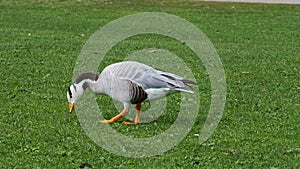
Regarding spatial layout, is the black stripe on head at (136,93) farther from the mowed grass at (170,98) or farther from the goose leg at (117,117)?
the mowed grass at (170,98)

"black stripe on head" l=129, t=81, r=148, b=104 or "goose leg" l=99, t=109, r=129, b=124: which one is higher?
"black stripe on head" l=129, t=81, r=148, b=104

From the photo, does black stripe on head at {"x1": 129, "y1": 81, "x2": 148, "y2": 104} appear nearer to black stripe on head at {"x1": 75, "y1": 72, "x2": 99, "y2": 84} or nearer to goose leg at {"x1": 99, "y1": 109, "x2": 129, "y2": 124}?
goose leg at {"x1": 99, "y1": 109, "x2": 129, "y2": 124}

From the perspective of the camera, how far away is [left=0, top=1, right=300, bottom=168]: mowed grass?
591 centimetres

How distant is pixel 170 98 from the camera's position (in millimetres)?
8008

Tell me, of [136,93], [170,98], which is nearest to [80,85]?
[136,93]

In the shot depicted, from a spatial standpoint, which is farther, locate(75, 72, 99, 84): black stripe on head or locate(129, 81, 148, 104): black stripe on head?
locate(75, 72, 99, 84): black stripe on head

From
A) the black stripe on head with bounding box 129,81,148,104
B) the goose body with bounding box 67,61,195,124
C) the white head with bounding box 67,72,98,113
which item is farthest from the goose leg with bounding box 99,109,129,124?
the white head with bounding box 67,72,98,113

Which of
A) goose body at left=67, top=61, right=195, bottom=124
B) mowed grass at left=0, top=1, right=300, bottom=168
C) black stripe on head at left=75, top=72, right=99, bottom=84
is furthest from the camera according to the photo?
black stripe on head at left=75, top=72, right=99, bottom=84

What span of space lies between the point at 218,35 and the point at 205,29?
0.72 m

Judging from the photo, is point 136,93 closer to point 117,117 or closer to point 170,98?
point 117,117

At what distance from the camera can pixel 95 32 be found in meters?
13.3

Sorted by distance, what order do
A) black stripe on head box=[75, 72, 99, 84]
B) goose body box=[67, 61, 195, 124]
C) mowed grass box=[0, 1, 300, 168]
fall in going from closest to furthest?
mowed grass box=[0, 1, 300, 168], goose body box=[67, 61, 195, 124], black stripe on head box=[75, 72, 99, 84]

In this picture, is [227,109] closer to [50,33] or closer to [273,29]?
[50,33]

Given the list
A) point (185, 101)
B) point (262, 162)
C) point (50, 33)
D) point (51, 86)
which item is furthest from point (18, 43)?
point (262, 162)
